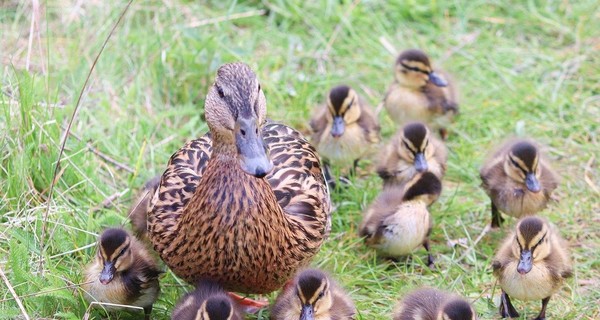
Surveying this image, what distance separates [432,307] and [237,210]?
0.84 m

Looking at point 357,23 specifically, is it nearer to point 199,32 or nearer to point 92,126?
point 199,32

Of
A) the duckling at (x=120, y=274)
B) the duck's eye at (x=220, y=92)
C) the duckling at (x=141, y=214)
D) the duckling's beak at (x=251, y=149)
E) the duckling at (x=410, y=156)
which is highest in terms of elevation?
the duck's eye at (x=220, y=92)

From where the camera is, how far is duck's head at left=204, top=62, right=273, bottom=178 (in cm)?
345

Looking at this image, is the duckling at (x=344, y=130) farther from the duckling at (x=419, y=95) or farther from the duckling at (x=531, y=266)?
the duckling at (x=531, y=266)

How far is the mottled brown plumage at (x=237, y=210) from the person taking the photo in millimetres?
3607

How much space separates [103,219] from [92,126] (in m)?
0.93

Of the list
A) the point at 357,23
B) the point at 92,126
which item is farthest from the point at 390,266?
the point at 357,23

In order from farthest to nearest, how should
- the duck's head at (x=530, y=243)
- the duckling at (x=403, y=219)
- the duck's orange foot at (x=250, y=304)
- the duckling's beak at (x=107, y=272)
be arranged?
1. the duckling at (x=403, y=219)
2. the duck's orange foot at (x=250, y=304)
3. the duck's head at (x=530, y=243)
4. the duckling's beak at (x=107, y=272)

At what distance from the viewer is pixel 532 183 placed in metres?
4.76

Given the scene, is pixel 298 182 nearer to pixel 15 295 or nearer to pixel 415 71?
pixel 15 295

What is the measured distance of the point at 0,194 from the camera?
4.49m

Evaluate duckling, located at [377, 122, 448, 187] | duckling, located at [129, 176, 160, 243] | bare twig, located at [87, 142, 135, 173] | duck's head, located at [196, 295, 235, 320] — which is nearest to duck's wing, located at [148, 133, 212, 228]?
duckling, located at [129, 176, 160, 243]

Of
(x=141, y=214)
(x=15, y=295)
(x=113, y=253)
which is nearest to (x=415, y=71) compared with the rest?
(x=141, y=214)

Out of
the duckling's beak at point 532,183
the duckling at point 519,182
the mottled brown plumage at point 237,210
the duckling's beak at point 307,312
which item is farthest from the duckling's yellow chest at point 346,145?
the duckling's beak at point 307,312
